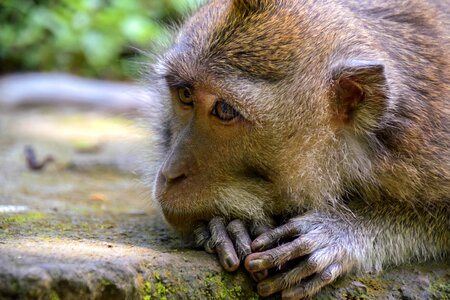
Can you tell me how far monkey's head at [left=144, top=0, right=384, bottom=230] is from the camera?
4301 millimetres

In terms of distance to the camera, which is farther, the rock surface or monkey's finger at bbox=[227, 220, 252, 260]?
monkey's finger at bbox=[227, 220, 252, 260]

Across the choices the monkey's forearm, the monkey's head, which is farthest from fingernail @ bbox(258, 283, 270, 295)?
the monkey's forearm

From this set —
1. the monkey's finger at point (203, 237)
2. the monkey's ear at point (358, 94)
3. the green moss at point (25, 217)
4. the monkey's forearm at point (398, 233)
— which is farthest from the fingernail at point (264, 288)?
the green moss at point (25, 217)

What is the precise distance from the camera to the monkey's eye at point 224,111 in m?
4.33

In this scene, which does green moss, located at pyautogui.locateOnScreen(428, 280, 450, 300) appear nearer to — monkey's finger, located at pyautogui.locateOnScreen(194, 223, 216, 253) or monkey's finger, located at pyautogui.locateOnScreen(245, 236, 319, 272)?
monkey's finger, located at pyautogui.locateOnScreen(245, 236, 319, 272)

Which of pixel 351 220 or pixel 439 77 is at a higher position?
pixel 439 77

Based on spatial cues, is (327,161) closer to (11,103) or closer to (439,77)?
(439,77)

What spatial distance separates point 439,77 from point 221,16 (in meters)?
1.49

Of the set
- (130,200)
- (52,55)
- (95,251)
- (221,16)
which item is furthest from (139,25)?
(95,251)

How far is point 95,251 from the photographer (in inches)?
151

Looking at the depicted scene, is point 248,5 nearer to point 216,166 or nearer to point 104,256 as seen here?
point 216,166

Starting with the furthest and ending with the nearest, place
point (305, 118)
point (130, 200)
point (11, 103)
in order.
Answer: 1. point (11, 103)
2. point (130, 200)
3. point (305, 118)

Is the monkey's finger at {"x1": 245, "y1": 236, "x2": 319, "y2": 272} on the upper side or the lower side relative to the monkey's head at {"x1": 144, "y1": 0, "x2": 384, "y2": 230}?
lower

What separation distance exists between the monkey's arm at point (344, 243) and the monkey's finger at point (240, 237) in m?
0.05
